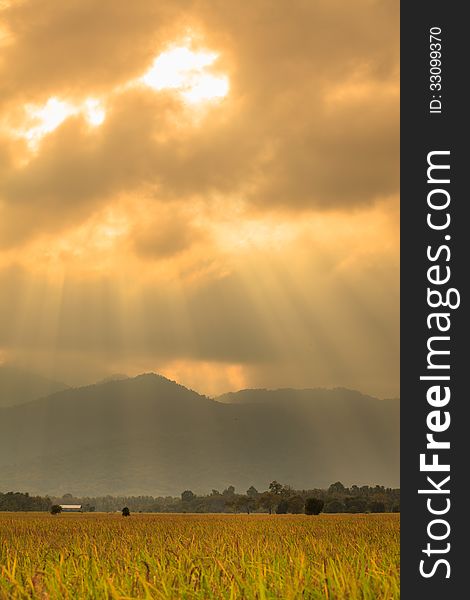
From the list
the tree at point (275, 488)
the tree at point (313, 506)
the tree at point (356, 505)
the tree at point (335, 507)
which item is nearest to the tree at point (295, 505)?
the tree at point (335, 507)

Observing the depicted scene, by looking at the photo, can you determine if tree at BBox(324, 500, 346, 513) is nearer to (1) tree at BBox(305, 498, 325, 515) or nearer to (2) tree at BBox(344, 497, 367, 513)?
(2) tree at BBox(344, 497, 367, 513)

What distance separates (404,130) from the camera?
7.35 meters

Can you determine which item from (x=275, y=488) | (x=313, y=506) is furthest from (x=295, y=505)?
(x=275, y=488)

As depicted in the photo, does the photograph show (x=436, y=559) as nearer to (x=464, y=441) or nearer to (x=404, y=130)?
(x=464, y=441)

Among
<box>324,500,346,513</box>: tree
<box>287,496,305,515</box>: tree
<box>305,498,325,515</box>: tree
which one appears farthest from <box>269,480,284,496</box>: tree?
<box>305,498,325,515</box>: tree

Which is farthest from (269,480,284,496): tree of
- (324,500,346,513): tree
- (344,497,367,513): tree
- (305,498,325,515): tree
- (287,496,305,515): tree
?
(305,498,325,515): tree

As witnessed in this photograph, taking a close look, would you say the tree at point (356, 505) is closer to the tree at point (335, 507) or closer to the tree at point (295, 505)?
the tree at point (335, 507)

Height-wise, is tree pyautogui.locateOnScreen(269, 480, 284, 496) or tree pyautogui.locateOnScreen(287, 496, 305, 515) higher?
tree pyautogui.locateOnScreen(269, 480, 284, 496)

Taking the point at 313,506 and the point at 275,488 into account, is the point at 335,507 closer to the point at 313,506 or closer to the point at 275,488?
the point at 313,506

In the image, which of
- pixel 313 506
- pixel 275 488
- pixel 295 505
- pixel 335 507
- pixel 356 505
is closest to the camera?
pixel 313 506

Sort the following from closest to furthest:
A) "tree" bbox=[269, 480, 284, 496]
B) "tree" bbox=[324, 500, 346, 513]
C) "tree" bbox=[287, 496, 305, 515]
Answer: "tree" bbox=[287, 496, 305, 515] < "tree" bbox=[324, 500, 346, 513] < "tree" bbox=[269, 480, 284, 496]

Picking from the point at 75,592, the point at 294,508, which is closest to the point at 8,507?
the point at 294,508

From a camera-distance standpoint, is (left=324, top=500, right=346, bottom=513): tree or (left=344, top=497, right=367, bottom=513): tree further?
(left=324, top=500, right=346, bottom=513): tree

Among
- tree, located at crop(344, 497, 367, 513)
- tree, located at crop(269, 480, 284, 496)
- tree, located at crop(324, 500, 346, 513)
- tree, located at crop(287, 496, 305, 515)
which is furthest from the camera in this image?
tree, located at crop(269, 480, 284, 496)
